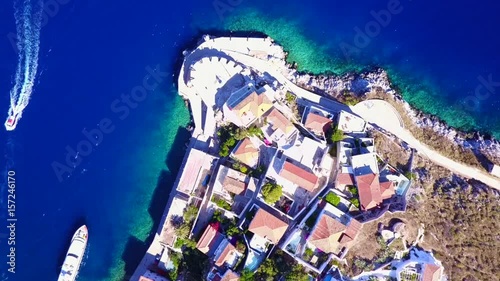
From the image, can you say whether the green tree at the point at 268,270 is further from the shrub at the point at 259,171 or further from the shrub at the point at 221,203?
the shrub at the point at 259,171

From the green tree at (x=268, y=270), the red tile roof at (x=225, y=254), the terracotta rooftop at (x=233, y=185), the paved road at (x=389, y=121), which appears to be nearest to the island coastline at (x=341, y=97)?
the paved road at (x=389, y=121)

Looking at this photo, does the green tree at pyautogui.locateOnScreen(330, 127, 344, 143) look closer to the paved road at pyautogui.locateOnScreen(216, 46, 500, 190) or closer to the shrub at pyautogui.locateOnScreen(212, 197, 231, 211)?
the paved road at pyautogui.locateOnScreen(216, 46, 500, 190)

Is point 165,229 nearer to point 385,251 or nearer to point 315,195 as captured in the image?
point 315,195

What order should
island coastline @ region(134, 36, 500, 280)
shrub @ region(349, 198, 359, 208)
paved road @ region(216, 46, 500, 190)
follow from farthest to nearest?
island coastline @ region(134, 36, 500, 280) < paved road @ region(216, 46, 500, 190) < shrub @ region(349, 198, 359, 208)

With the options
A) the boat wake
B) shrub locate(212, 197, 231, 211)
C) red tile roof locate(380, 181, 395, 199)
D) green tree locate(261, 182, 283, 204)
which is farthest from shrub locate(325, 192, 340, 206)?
the boat wake

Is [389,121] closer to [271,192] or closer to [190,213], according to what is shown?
[271,192]

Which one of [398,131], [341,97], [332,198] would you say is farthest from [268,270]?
[398,131]
